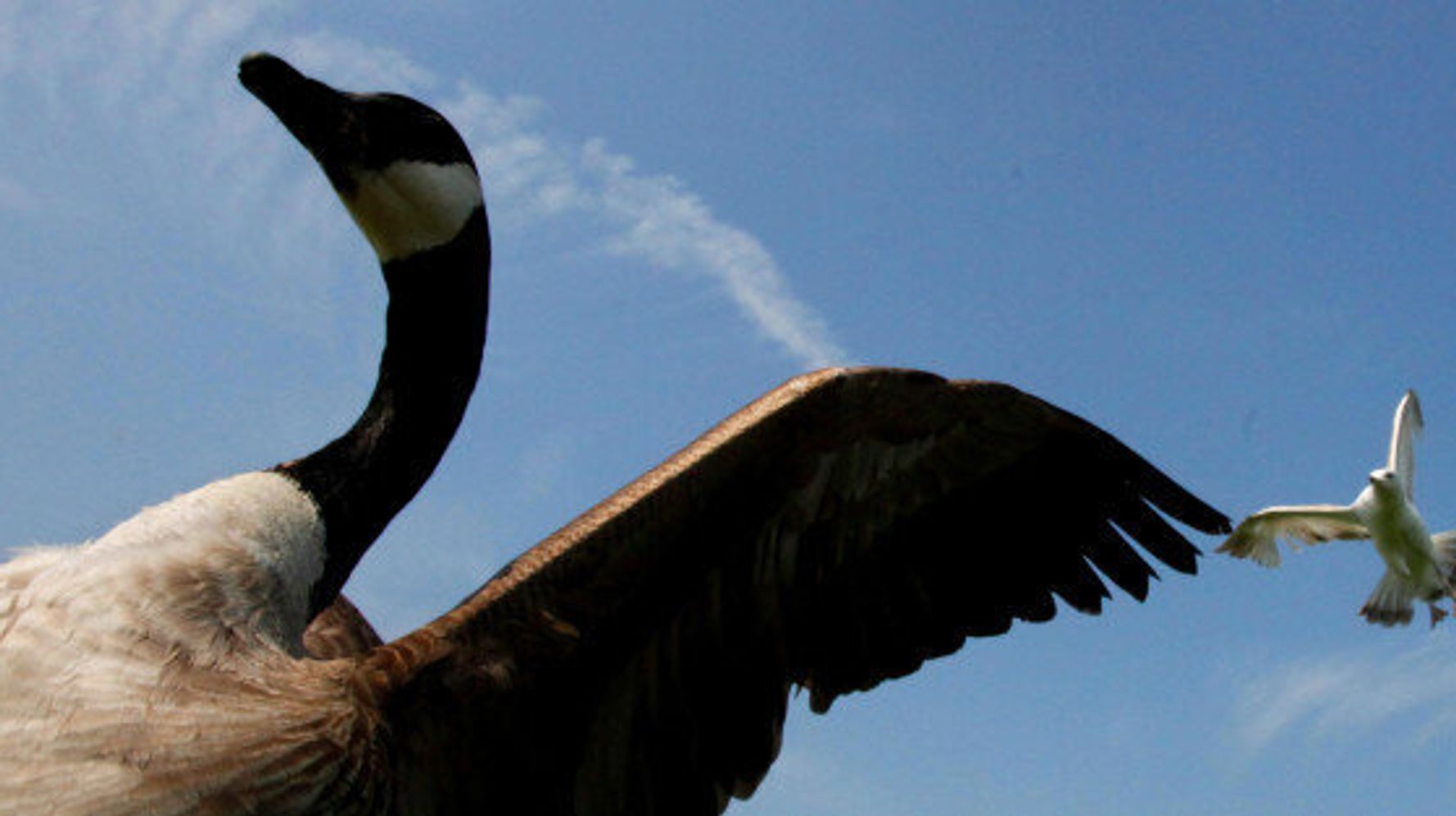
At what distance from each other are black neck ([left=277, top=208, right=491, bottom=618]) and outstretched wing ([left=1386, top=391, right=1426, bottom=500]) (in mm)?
13701

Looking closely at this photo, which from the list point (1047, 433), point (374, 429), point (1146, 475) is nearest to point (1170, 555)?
point (1146, 475)

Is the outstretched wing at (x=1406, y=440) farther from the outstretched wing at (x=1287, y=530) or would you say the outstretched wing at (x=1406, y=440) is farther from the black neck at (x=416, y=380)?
the black neck at (x=416, y=380)

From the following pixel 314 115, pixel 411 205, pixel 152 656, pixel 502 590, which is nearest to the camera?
pixel 152 656

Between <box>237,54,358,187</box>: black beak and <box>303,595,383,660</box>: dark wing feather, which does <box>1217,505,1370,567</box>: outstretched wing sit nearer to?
<box>303,595,383,660</box>: dark wing feather

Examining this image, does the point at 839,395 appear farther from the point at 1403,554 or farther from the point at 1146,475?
the point at 1403,554

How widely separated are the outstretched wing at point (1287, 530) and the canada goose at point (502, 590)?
1032 centimetres

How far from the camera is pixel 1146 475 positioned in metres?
6.03

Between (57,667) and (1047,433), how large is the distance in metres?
3.77

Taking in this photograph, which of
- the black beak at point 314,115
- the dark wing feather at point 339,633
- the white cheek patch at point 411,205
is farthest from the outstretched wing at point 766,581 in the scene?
the black beak at point 314,115

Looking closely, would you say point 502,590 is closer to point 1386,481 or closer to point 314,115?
point 314,115

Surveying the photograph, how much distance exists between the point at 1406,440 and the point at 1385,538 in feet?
4.88

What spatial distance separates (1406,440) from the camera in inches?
664

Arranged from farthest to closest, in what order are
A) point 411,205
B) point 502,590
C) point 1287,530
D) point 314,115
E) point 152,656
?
point 1287,530, point 411,205, point 314,115, point 502,590, point 152,656

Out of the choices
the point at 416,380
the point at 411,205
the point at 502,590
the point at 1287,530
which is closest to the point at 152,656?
the point at 502,590
